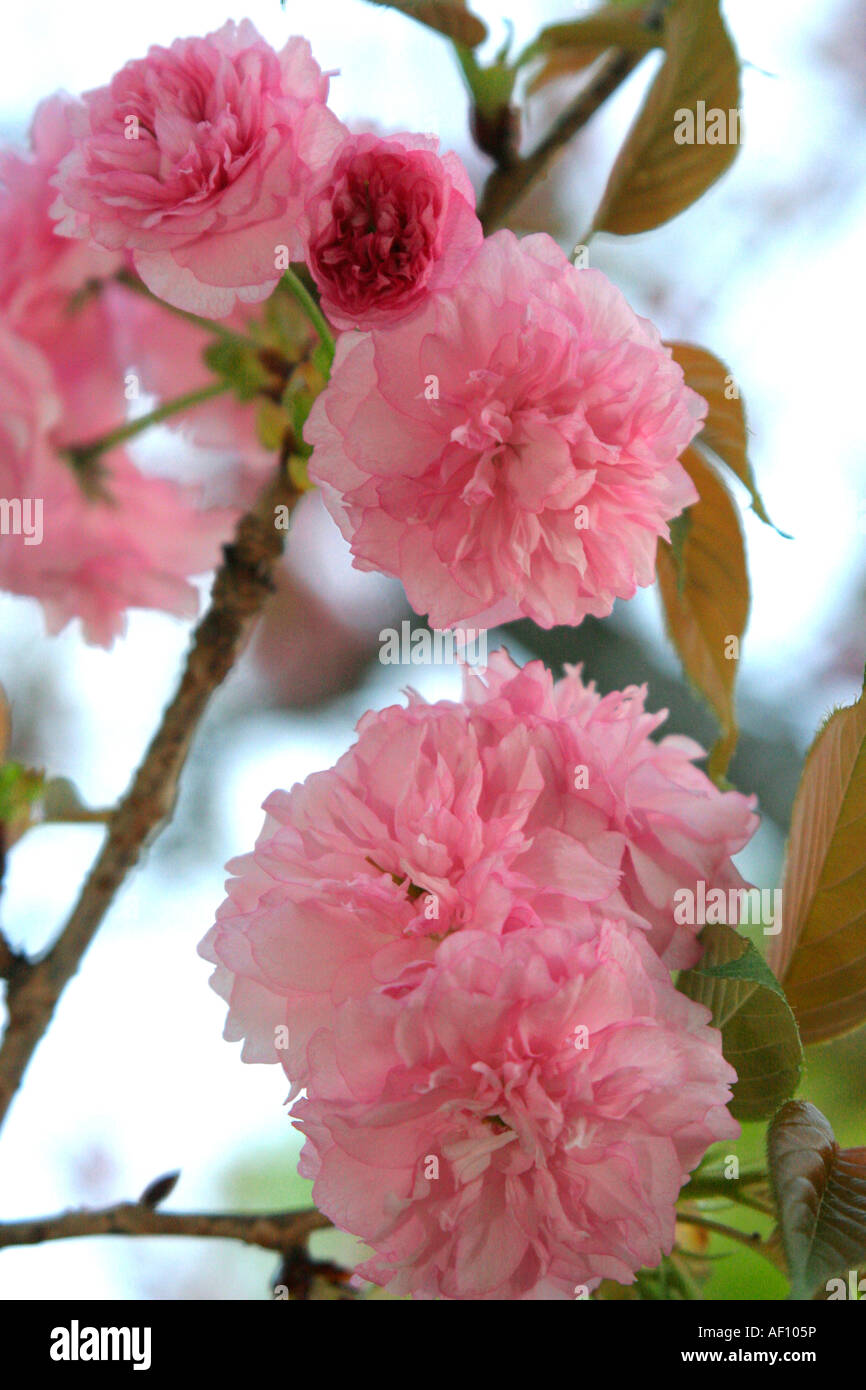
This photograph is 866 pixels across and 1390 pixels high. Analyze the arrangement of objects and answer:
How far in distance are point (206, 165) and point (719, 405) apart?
20cm

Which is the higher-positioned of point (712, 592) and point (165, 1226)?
point (712, 592)

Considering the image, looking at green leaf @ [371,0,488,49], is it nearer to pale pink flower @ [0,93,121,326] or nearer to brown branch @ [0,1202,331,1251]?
pale pink flower @ [0,93,121,326]

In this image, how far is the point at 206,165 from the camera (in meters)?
0.34

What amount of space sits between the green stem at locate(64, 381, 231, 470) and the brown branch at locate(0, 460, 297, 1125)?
0.07m

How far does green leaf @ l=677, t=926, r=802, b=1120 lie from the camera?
1.07ft

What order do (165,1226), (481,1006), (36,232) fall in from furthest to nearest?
(36,232) < (165,1226) < (481,1006)

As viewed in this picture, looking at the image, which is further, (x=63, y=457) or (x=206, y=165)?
(x=63, y=457)

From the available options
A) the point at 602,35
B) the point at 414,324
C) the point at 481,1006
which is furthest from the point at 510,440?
the point at 602,35

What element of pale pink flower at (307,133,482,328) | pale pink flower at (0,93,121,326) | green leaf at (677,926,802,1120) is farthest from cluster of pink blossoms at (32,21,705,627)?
pale pink flower at (0,93,121,326)

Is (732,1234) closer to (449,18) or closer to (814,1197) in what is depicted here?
(814,1197)

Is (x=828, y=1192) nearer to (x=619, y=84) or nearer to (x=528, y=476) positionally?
(x=528, y=476)

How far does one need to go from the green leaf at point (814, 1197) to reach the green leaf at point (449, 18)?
392mm
